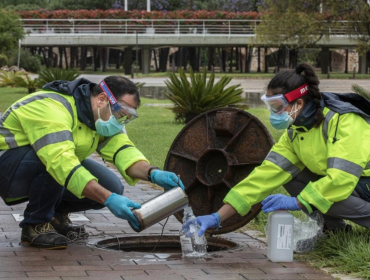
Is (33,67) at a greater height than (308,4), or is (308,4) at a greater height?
(308,4)

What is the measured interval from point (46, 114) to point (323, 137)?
1918mm

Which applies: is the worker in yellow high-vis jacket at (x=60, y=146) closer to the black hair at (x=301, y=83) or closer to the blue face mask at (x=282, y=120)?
→ the blue face mask at (x=282, y=120)

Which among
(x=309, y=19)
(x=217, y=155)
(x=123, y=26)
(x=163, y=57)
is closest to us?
(x=217, y=155)

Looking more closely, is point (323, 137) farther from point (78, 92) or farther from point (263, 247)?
point (78, 92)

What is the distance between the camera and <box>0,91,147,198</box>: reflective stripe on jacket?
5.40 meters

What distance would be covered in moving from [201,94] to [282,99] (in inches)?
422

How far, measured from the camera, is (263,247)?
6.11 m

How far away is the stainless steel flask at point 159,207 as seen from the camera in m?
5.28

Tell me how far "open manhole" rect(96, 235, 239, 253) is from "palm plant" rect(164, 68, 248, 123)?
912 centimetres

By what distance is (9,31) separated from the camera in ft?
123

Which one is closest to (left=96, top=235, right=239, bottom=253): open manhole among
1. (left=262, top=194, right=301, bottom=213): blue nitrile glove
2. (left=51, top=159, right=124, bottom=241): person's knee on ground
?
(left=51, top=159, right=124, bottom=241): person's knee on ground

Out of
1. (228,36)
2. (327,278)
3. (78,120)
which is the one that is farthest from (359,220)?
(228,36)

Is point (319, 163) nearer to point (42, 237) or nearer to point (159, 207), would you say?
point (159, 207)

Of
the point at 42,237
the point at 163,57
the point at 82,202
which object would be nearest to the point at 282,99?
the point at 82,202
